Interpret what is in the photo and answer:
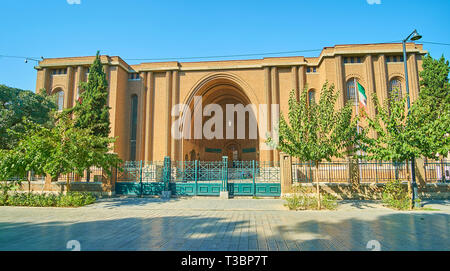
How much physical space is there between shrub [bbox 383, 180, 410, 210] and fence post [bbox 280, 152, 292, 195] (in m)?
4.31

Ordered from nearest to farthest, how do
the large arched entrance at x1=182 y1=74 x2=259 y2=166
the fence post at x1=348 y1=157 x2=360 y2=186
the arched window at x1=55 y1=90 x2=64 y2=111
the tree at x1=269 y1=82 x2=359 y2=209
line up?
the tree at x1=269 y1=82 x2=359 y2=209 → the fence post at x1=348 y1=157 x2=360 y2=186 → the arched window at x1=55 y1=90 x2=64 y2=111 → the large arched entrance at x1=182 y1=74 x2=259 y2=166

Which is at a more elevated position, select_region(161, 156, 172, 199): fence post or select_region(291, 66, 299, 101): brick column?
select_region(291, 66, 299, 101): brick column

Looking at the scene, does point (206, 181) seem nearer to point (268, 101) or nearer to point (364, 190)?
point (364, 190)

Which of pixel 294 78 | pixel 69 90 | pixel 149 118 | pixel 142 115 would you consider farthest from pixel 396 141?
pixel 69 90

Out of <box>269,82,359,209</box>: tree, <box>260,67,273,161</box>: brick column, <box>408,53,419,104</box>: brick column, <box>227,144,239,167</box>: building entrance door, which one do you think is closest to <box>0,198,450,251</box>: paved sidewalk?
<box>269,82,359,209</box>: tree

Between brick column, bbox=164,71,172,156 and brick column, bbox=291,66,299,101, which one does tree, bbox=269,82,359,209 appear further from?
brick column, bbox=164,71,172,156

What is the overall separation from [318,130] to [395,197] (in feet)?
15.9

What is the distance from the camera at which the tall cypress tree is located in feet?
47.7

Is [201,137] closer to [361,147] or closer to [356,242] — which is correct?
[361,147]

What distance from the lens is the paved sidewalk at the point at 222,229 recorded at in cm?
504

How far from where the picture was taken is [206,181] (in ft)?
45.2

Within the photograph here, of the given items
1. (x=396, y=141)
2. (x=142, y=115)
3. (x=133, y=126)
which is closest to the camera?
(x=396, y=141)

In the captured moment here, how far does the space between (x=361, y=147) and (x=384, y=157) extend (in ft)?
3.07

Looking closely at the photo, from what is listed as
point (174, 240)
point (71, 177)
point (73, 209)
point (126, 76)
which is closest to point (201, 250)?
point (174, 240)
